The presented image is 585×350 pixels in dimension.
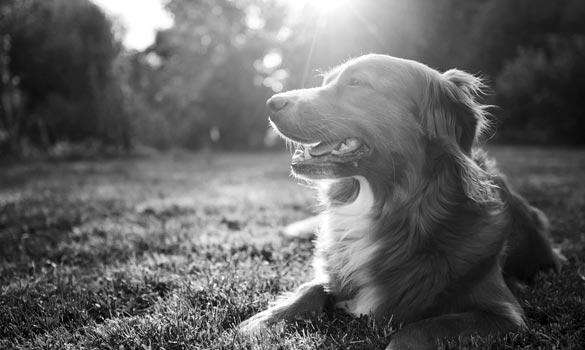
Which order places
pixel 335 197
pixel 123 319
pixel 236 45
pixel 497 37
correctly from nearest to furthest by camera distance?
1. pixel 123 319
2. pixel 335 197
3. pixel 497 37
4. pixel 236 45

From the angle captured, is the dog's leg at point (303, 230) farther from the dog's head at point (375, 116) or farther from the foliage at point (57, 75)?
the foliage at point (57, 75)

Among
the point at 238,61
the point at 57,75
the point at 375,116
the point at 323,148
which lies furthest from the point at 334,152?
the point at 238,61

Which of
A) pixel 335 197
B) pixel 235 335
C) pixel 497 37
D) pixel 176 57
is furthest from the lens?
pixel 176 57

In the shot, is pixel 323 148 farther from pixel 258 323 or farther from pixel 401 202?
pixel 258 323

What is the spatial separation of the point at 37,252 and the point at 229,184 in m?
7.20

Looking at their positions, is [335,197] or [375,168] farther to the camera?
[335,197]

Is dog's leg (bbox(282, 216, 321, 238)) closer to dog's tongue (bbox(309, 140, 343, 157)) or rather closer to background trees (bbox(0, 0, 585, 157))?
dog's tongue (bbox(309, 140, 343, 157))

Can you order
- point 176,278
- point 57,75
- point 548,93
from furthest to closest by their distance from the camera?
point 548,93, point 57,75, point 176,278

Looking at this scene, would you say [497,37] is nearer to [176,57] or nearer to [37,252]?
[176,57]

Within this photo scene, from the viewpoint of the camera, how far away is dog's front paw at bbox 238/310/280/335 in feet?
9.08

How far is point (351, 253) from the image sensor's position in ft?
10.5

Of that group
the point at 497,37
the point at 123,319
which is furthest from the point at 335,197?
the point at 497,37

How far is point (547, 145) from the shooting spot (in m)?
28.3

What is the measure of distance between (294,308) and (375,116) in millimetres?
1449
